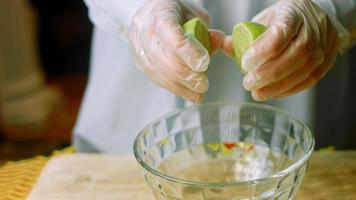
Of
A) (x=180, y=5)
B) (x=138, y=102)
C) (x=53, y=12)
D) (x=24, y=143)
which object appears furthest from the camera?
(x=53, y=12)

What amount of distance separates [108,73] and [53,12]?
147 centimetres

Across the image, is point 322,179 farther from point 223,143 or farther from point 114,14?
point 114,14

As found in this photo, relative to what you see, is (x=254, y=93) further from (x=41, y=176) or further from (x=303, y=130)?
(x=41, y=176)

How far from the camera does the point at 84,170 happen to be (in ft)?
2.33

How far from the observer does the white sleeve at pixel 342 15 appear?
690 mm

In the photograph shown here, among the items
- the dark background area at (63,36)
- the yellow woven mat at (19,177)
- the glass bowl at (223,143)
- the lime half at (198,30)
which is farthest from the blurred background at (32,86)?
the lime half at (198,30)

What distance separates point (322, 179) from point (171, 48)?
0.23 metres

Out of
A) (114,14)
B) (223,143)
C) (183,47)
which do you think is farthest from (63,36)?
(183,47)

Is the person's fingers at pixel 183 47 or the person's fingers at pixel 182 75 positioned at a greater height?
the person's fingers at pixel 183 47

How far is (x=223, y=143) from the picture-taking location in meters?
0.70

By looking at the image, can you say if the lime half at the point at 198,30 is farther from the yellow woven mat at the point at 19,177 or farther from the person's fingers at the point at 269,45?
the yellow woven mat at the point at 19,177

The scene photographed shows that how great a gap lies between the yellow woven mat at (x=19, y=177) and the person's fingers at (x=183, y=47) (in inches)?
9.4

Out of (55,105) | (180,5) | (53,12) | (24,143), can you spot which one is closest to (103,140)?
(180,5)

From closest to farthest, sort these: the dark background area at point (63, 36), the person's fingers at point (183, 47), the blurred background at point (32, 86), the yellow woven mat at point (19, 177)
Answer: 1. the person's fingers at point (183, 47)
2. the yellow woven mat at point (19, 177)
3. the blurred background at point (32, 86)
4. the dark background area at point (63, 36)
